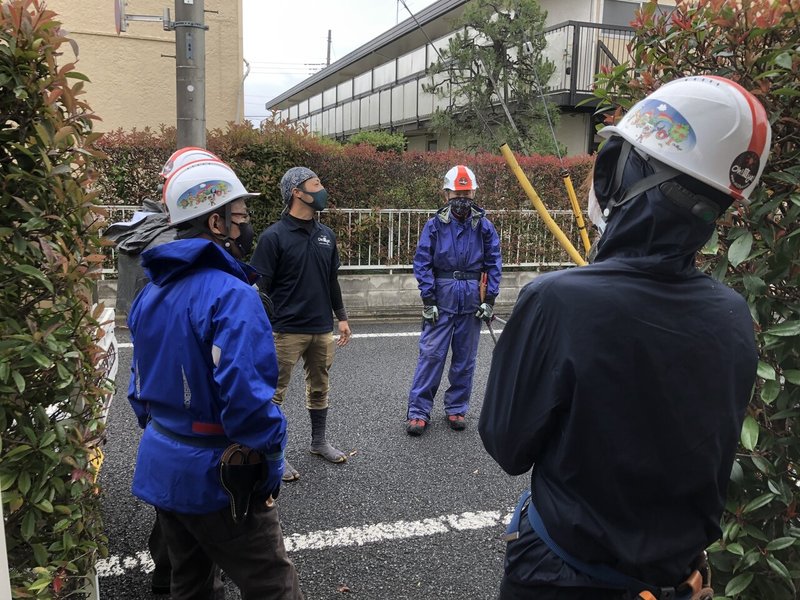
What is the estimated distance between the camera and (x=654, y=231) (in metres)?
1.31

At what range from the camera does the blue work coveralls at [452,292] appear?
190 inches

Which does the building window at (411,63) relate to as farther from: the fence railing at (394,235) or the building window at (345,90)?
the fence railing at (394,235)

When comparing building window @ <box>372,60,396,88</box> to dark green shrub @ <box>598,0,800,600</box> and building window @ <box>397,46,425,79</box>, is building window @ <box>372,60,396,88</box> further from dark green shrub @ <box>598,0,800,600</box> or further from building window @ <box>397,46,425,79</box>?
dark green shrub @ <box>598,0,800,600</box>

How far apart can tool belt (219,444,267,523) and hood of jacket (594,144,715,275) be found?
1313 mm

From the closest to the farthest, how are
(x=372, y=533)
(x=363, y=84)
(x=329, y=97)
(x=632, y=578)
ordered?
(x=632, y=578) → (x=372, y=533) → (x=363, y=84) → (x=329, y=97)

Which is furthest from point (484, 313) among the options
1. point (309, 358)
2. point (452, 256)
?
point (309, 358)

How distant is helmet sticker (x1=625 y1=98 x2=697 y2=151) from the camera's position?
4.21 ft

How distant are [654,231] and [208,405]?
1.46 metres

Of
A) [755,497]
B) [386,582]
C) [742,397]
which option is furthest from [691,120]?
[386,582]

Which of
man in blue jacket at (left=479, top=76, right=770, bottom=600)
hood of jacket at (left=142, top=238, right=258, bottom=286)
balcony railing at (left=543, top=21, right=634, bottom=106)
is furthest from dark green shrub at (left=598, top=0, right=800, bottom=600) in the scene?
balcony railing at (left=543, top=21, right=634, bottom=106)

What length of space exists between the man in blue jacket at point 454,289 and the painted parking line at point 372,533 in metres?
1.31

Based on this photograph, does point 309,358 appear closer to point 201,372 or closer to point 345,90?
point 201,372

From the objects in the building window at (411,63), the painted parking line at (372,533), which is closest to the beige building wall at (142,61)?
the building window at (411,63)

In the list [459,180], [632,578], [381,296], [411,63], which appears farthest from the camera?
[411,63]
